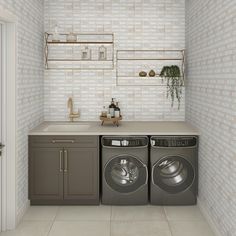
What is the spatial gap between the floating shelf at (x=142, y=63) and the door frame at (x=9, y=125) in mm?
1915

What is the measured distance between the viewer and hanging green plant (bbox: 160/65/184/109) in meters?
5.32

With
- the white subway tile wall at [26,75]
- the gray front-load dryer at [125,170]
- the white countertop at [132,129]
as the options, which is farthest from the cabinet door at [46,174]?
the gray front-load dryer at [125,170]

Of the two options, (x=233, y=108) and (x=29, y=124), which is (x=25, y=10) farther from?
(x=233, y=108)

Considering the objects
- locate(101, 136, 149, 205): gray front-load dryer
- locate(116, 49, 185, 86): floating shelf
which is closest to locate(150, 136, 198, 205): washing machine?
locate(101, 136, 149, 205): gray front-load dryer

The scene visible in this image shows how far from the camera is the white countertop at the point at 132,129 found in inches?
179

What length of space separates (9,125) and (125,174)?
59.4 inches

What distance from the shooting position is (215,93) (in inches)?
→ 151

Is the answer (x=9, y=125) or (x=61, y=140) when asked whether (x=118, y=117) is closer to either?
(x=61, y=140)

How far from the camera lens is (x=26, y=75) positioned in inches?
172

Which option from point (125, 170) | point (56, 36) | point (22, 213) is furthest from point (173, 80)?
point (22, 213)

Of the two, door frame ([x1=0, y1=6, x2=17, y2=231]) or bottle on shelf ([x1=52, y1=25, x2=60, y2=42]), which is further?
bottle on shelf ([x1=52, y1=25, x2=60, y2=42])

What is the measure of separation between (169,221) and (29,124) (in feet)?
6.35

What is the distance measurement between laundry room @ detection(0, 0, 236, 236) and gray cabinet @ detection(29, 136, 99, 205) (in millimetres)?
12

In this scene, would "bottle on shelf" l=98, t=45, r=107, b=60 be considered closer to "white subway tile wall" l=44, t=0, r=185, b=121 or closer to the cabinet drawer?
"white subway tile wall" l=44, t=0, r=185, b=121
